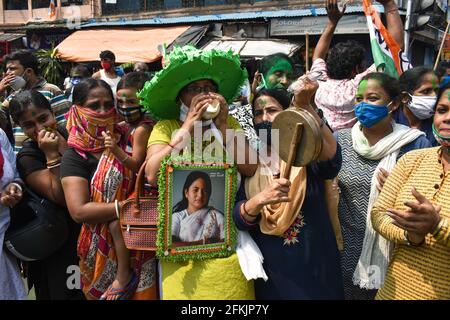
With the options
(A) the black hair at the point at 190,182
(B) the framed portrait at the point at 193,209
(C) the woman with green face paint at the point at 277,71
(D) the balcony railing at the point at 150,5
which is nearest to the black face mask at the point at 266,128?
(B) the framed portrait at the point at 193,209

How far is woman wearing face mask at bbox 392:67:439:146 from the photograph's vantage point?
3.16 meters

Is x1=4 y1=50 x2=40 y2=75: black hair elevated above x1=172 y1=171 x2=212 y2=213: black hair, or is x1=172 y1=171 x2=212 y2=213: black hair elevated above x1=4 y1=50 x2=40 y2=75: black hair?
x1=4 y1=50 x2=40 y2=75: black hair

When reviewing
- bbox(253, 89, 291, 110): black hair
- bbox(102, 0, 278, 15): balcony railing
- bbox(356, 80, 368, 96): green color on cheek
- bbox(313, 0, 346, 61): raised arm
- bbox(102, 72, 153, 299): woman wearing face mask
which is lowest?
bbox(102, 72, 153, 299): woman wearing face mask

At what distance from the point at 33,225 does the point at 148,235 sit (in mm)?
791

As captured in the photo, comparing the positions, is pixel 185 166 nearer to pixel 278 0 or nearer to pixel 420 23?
pixel 420 23

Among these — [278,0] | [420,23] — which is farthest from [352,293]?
[278,0]

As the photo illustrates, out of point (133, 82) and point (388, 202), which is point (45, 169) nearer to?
point (133, 82)

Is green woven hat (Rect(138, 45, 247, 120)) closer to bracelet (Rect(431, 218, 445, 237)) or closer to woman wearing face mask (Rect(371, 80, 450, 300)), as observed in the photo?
woman wearing face mask (Rect(371, 80, 450, 300))

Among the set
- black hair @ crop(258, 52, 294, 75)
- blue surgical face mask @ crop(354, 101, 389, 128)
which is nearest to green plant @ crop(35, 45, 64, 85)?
black hair @ crop(258, 52, 294, 75)

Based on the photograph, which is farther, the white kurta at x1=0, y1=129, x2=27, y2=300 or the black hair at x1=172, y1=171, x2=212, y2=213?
the white kurta at x1=0, y1=129, x2=27, y2=300

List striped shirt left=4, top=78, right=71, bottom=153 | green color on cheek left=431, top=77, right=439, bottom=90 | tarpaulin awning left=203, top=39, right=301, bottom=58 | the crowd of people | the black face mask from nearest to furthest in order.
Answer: the crowd of people → the black face mask → striped shirt left=4, top=78, right=71, bottom=153 → green color on cheek left=431, top=77, right=439, bottom=90 → tarpaulin awning left=203, top=39, right=301, bottom=58

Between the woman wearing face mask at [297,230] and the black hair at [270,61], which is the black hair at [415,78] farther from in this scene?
the woman wearing face mask at [297,230]

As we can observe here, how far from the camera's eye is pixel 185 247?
213 cm

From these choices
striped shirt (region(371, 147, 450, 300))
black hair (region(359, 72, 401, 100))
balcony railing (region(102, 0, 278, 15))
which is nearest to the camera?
striped shirt (region(371, 147, 450, 300))
